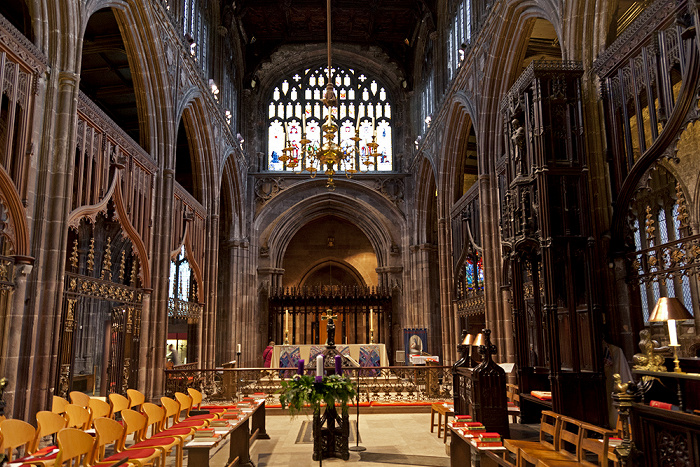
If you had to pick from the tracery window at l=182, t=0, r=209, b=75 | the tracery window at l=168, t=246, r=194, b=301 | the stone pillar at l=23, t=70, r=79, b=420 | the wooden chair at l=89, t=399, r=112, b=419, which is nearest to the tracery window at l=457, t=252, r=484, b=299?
the tracery window at l=168, t=246, r=194, b=301

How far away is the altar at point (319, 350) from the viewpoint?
16.5 metres

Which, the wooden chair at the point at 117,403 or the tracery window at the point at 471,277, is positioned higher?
the tracery window at the point at 471,277

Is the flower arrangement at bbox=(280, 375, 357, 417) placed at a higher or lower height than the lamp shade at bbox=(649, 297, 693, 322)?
lower

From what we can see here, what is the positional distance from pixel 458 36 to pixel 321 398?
13294 mm

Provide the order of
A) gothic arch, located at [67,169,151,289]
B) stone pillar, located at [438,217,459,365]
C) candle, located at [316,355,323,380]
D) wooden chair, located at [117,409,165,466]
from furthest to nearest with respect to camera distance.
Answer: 1. stone pillar, located at [438,217,459,365]
2. gothic arch, located at [67,169,151,289]
3. candle, located at [316,355,323,380]
4. wooden chair, located at [117,409,165,466]

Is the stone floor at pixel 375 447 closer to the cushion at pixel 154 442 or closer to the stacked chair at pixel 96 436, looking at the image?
the stacked chair at pixel 96 436

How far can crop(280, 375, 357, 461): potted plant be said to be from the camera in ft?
21.9

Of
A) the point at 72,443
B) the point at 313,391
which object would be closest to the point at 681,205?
the point at 313,391

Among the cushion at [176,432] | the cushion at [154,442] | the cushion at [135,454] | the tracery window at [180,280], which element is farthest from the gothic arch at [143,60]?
the cushion at [135,454]

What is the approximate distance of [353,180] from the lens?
927 inches

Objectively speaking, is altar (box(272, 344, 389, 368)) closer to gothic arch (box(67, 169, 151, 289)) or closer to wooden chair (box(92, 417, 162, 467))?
gothic arch (box(67, 169, 151, 289))

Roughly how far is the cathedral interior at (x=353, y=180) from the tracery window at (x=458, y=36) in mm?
133

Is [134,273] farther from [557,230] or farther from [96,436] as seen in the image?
[557,230]

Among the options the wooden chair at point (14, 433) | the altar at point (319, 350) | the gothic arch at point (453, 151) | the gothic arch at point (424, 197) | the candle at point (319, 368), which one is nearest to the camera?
the wooden chair at point (14, 433)
